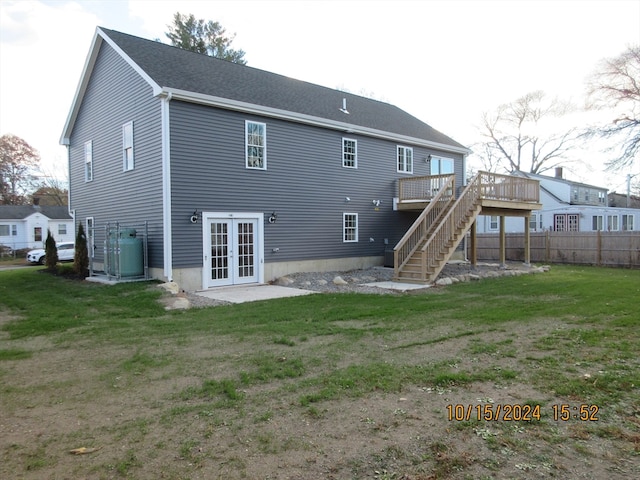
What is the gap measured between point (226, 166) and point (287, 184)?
2.29 metres

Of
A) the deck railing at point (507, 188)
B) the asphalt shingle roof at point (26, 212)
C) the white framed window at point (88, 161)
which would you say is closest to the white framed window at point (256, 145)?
the white framed window at point (88, 161)

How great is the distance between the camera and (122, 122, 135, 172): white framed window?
43.6 feet

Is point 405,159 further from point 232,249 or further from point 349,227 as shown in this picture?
point 232,249

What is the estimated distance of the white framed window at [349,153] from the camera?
16125mm

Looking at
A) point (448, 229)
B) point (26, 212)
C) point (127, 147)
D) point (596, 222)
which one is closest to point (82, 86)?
point (127, 147)

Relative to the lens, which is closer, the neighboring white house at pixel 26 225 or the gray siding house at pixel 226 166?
the gray siding house at pixel 226 166

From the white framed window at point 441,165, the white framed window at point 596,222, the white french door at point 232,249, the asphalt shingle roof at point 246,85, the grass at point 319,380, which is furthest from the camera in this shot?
the white framed window at point 596,222

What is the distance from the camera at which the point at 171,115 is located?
1165cm

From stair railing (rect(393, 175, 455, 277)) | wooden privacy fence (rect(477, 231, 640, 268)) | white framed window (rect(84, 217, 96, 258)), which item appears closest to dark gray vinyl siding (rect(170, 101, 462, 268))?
stair railing (rect(393, 175, 455, 277))

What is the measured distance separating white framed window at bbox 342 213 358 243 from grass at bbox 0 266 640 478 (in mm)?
7210

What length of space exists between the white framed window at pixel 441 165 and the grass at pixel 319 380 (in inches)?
447

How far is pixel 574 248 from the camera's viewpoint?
20406mm
